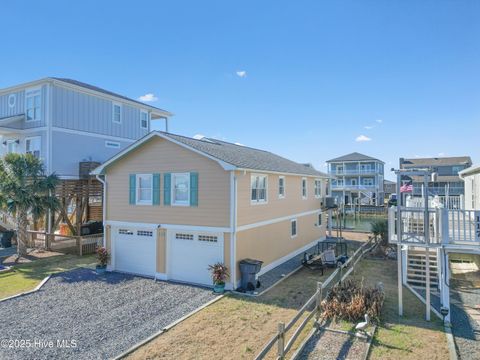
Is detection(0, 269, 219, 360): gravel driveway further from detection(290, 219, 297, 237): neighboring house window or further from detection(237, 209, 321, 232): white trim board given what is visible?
→ detection(290, 219, 297, 237): neighboring house window

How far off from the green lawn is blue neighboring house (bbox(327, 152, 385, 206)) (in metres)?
48.9

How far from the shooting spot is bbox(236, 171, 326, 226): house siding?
41.8 ft

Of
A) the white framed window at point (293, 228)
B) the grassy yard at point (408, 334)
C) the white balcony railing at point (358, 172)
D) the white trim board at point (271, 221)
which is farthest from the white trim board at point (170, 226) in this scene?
the white balcony railing at point (358, 172)

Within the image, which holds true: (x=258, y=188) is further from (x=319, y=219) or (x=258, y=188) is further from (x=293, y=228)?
(x=319, y=219)

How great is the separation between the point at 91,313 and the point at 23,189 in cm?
1019

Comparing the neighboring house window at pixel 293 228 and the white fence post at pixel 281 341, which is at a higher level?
the neighboring house window at pixel 293 228

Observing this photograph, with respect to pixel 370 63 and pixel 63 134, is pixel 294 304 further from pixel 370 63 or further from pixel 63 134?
pixel 63 134

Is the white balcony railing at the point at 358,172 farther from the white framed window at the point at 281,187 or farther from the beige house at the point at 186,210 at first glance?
the beige house at the point at 186,210

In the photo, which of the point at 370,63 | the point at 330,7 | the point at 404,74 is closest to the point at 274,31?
the point at 330,7

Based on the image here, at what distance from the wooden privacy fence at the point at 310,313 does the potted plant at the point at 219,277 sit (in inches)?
133

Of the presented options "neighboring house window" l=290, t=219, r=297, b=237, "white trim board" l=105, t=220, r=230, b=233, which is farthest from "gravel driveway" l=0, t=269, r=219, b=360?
"neighboring house window" l=290, t=219, r=297, b=237

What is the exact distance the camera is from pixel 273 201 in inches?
620

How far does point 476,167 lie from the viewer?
15.6m

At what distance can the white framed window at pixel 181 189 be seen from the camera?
13207 mm
